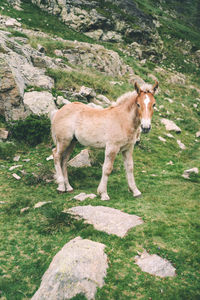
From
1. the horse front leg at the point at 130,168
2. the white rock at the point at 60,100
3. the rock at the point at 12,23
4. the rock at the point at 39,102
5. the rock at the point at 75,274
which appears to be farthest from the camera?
the rock at the point at 12,23

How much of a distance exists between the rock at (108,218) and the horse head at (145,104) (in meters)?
2.38

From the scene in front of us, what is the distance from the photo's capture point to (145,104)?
7.01m

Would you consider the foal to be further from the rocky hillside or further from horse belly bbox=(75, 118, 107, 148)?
the rocky hillside

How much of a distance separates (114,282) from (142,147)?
10.1 m

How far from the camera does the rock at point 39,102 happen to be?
42.3 ft

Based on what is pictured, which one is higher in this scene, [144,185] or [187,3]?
[187,3]

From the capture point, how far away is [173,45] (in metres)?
58.4

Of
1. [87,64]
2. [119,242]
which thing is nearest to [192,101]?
[87,64]

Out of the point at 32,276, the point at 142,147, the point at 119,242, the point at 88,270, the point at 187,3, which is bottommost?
the point at 142,147

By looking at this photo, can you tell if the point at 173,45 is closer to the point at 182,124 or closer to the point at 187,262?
the point at 182,124

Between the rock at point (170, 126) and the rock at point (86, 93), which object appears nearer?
the rock at point (86, 93)

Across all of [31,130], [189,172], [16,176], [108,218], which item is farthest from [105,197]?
[31,130]

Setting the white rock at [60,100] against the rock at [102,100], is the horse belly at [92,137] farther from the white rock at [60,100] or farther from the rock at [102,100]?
the rock at [102,100]

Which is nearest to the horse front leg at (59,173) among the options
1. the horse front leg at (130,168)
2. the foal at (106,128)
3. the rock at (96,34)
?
the foal at (106,128)
